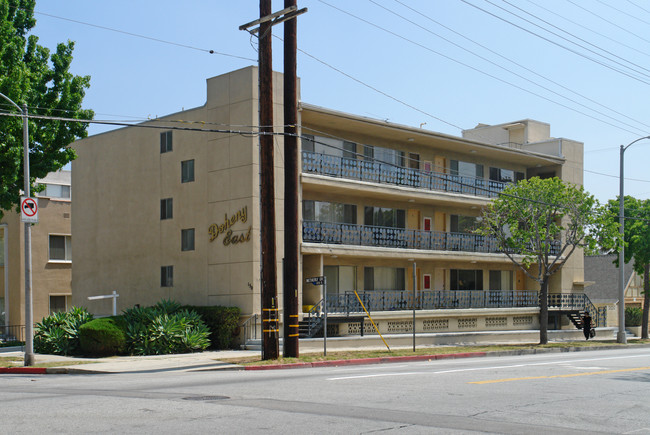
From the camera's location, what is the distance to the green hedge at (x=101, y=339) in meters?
26.1

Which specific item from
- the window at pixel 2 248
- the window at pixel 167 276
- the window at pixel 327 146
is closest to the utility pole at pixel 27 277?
the window at pixel 167 276

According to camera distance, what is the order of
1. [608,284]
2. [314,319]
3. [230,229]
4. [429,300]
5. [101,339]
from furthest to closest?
1. [608,284]
2. [429,300]
3. [230,229]
4. [314,319]
5. [101,339]

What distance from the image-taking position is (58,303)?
4172 cm

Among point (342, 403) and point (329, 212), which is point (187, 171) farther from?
point (342, 403)

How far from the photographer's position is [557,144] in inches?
1750

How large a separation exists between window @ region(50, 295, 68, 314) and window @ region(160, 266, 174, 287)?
10.7 metres

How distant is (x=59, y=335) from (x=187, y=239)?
24.3 feet

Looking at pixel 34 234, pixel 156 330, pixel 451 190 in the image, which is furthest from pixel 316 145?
pixel 34 234

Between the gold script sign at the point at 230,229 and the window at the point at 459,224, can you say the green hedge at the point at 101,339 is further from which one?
the window at the point at 459,224

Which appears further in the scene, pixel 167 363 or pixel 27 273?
pixel 167 363

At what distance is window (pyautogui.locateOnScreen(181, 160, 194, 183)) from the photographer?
32.7 m

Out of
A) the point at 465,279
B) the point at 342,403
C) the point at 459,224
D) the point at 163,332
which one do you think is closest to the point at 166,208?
the point at 163,332

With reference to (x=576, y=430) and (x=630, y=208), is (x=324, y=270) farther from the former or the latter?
(x=576, y=430)

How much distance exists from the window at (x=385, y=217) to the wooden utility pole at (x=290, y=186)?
1363cm
